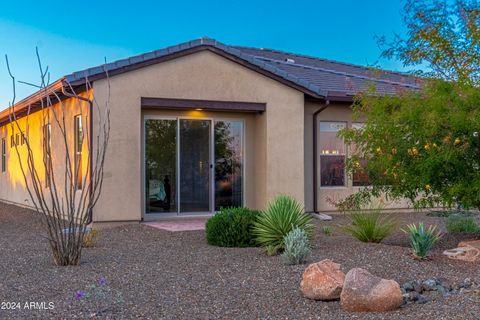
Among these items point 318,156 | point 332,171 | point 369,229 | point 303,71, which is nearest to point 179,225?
point 369,229

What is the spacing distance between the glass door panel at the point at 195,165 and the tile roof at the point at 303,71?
1.84 meters

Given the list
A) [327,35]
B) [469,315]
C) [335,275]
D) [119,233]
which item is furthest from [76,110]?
[327,35]

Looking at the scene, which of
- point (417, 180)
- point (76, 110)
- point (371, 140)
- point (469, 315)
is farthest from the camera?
point (76, 110)

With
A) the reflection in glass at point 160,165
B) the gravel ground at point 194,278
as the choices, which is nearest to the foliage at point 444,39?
the gravel ground at point 194,278

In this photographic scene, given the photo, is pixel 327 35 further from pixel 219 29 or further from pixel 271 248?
Result: pixel 271 248

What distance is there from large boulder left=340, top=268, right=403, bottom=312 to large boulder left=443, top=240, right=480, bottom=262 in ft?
9.43

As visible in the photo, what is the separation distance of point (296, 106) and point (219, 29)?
1221cm

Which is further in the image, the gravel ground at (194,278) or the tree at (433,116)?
the tree at (433,116)

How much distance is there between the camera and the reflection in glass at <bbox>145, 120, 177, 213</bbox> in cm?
1291

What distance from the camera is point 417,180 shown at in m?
8.11

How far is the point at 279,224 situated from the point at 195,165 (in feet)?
16.5

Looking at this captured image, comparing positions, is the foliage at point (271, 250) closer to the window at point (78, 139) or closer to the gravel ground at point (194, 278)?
the gravel ground at point (194, 278)

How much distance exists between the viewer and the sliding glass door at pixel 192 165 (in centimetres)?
1299

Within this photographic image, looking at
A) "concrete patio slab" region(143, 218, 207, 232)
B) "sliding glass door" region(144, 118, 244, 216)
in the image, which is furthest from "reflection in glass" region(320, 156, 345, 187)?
"concrete patio slab" region(143, 218, 207, 232)
